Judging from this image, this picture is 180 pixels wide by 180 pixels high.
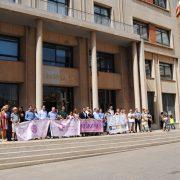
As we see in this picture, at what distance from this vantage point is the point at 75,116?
18.4 metres

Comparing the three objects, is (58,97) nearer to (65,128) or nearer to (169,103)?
(65,128)

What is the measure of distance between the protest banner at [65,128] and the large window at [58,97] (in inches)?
198

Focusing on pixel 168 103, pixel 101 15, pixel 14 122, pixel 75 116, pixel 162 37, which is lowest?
pixel 14 122

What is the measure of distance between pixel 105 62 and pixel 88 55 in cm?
284

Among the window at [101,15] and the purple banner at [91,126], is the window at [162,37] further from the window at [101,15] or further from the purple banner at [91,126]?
the purple banner at [91,126]

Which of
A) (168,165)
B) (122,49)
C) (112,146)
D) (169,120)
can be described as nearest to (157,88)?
(169,120)

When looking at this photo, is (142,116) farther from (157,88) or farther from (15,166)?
(15,166)

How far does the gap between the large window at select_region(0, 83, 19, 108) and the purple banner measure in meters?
4.93

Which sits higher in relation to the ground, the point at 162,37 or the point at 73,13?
the point at 162,37

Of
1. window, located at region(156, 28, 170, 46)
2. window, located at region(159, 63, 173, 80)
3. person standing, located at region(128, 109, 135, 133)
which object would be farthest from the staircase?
window, located at region(156, 28, 170, 46)

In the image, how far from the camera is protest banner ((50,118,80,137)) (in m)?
16.8

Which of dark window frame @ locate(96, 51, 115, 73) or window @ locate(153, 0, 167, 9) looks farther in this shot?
window @ locate(153, 0, 167, 9)

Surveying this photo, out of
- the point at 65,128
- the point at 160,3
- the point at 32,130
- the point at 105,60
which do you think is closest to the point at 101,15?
the point at 105,60

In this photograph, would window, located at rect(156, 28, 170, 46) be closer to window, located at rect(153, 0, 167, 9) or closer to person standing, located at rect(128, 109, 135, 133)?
window, located at rect(153, 0, 167, 9)
